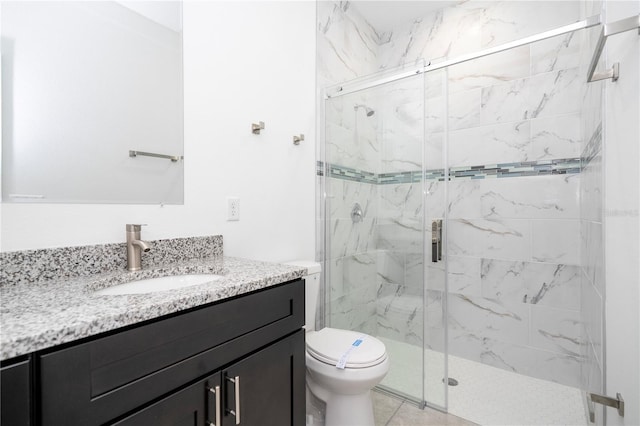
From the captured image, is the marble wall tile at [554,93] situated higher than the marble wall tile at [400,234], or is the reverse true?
the marble wall tile at [554,93]

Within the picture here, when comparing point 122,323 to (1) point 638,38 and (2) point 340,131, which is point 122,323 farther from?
(2) point 340,131

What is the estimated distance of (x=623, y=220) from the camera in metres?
1.01

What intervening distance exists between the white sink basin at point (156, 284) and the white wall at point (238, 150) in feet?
0.67

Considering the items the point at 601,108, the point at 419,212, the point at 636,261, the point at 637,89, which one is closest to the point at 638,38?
the point at 637,89

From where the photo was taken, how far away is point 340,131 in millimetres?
2219

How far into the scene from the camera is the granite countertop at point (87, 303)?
0.57 m

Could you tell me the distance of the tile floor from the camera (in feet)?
5.56

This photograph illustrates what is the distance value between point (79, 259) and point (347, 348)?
46.4 inches

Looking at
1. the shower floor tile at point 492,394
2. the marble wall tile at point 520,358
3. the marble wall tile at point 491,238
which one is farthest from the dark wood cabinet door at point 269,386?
the marble wall tile at point 520,358

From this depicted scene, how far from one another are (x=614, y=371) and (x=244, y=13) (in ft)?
7.22

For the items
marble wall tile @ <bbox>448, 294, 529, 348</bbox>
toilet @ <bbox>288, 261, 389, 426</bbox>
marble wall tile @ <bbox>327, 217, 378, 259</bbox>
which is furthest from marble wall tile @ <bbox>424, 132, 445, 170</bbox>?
marble wall tile @ <bbox>448, 294, 529, 348</bbox>

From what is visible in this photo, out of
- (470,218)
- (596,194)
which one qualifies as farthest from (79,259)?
(470,218)

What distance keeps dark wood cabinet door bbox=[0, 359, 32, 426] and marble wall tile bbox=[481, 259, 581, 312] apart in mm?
2532

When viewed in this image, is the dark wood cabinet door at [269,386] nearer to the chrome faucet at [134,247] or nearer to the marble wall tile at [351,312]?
the chrome faucet at [134,247]
